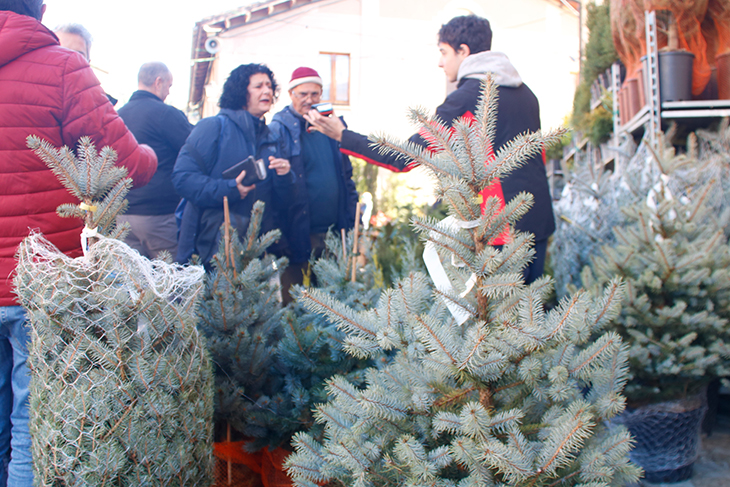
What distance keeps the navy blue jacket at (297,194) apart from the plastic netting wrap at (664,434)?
1.99 metres

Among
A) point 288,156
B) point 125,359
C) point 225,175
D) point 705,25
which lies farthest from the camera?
point 705,25

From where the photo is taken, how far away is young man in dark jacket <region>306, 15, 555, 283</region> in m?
2.23

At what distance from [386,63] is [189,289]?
13292 mm

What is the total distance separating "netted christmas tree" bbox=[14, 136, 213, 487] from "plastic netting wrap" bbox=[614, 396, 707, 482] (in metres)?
2.13

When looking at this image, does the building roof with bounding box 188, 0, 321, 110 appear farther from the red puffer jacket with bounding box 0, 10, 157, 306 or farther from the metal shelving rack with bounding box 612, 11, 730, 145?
the red puffer jacket with bounding box 0, 10, 157, 306

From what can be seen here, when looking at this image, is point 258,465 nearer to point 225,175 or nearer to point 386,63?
point 225,175

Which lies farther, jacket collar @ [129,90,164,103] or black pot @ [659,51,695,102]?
black pot @ [659,51,695,102]

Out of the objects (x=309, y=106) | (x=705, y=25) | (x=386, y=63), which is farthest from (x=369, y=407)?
(x=386, y=63)

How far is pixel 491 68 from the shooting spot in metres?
2.26

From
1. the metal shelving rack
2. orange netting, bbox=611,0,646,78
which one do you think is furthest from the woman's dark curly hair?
orange netting, bbox=611,0,646,78

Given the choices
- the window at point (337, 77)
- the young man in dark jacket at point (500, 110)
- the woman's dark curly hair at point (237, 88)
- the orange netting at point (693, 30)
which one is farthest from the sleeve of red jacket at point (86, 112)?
the window at point (337, 77)

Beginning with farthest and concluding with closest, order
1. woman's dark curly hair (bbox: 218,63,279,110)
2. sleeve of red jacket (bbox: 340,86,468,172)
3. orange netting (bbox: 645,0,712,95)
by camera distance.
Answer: orange netting (bbox: 645,0,712,95) < woman's dark curly hair (bbox: 218,63,279,110) < sleeve of red jacket (bbox: 340,86,468,172)

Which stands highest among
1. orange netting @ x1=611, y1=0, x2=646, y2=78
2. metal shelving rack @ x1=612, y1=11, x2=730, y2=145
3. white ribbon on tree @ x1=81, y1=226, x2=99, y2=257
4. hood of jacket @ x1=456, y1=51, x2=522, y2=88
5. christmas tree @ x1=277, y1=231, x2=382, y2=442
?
orange netting @ x1=611, y1=0, x2=646, y2=78

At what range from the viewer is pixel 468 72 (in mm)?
2287
